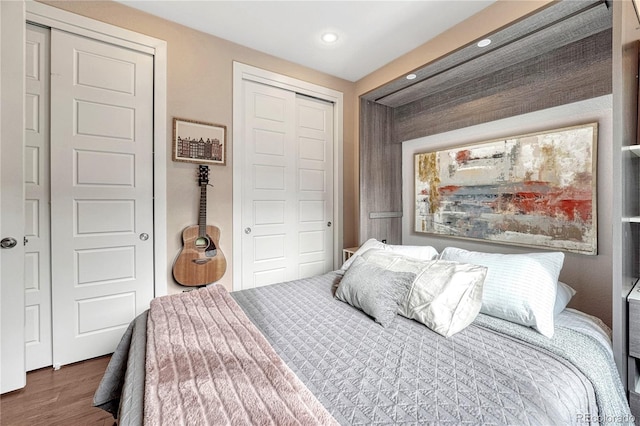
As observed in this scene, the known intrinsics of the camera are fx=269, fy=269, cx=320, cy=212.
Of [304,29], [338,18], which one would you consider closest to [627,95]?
[338,18]

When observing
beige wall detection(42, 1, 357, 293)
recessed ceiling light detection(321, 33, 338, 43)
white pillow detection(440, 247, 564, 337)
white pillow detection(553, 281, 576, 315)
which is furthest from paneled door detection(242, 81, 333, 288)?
white pillow detection(553, 281, 576, 315)

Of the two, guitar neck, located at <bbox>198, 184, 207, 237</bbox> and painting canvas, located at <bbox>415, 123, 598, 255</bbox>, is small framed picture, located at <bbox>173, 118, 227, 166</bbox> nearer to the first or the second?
guitar neck, located at <bbox>198, 184, 207, 237</bbox>

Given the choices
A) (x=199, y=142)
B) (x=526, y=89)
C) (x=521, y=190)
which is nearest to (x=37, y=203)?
(x=199, y=142)

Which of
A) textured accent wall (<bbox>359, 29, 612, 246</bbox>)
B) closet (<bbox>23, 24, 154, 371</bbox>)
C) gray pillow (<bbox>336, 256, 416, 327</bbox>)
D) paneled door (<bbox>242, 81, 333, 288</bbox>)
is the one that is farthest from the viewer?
paneled door (<bbox>242, 81, 333, 288</bbox>)

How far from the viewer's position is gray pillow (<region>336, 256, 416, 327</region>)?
1.46 meters

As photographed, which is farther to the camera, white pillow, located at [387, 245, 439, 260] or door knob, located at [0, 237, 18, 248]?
white pillow, located at [387, 245, 439, 260]

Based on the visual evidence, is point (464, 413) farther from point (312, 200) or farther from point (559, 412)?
point (312, 200)

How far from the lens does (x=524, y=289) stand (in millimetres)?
1404

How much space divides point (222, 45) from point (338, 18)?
1115 mm

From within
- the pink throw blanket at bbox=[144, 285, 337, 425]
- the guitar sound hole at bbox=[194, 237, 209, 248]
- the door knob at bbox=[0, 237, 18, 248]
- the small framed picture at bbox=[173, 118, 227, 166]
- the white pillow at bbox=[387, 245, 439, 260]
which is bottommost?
the pink throw blanket at bbox=[144, 285, 337, 425]

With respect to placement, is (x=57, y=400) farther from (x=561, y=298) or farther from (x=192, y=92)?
(x=561, y=298)

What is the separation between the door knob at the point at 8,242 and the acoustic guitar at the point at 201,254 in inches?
37.6

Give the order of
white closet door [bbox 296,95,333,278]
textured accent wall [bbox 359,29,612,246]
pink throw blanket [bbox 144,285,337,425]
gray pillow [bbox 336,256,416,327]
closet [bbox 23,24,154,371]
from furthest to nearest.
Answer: white closet door [bbox 296,95,333,278] < closet [bbox 23,24,154,371] < textured accent wall [bbox 359,29,612,246] < gray pillow [bbox 336,256,416,327] < pink throw blanket [bbox 144,285,337,425]

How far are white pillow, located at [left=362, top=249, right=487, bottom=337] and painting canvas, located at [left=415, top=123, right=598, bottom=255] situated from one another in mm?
880
